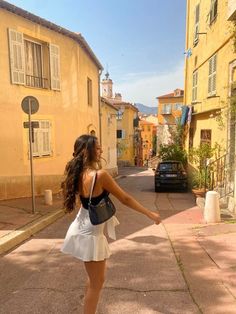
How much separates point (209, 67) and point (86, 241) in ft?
36.5

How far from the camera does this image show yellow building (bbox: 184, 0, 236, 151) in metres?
9.61

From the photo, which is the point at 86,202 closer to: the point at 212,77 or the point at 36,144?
the point at 36,144

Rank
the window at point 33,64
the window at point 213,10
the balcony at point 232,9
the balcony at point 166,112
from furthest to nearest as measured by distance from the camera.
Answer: the balcony at point 166,112 < the window at point 33,64 < the window at point 213,10 < the balcony at point 232,9

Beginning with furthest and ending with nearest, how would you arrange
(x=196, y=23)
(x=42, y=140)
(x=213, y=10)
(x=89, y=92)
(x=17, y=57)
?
(x=89, y=92) → (x=196, y=23) → (x=42, y=140) → (x=213, y=10) → (x=17, y=57)

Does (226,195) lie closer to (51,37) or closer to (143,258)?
(143,258)

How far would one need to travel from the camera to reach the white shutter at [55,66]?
1188 cm

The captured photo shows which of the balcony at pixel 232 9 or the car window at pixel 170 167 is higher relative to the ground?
the balcony at pixel 232 9

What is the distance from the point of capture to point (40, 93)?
11.5 m

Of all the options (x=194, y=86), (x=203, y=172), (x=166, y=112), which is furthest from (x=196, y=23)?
(x=166, y=112)

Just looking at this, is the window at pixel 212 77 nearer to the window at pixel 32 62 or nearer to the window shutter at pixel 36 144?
the window at pixel 32 62

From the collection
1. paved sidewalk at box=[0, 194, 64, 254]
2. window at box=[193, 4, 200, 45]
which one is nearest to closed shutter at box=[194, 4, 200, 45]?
window at box=[193, 4, 200, 45]

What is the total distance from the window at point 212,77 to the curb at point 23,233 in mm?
7712

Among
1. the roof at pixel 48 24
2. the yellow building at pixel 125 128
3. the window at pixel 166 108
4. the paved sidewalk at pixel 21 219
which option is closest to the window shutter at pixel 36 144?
the paved sidewalk at pixel 21 219

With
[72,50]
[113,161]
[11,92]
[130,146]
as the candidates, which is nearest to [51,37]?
[72,50]
